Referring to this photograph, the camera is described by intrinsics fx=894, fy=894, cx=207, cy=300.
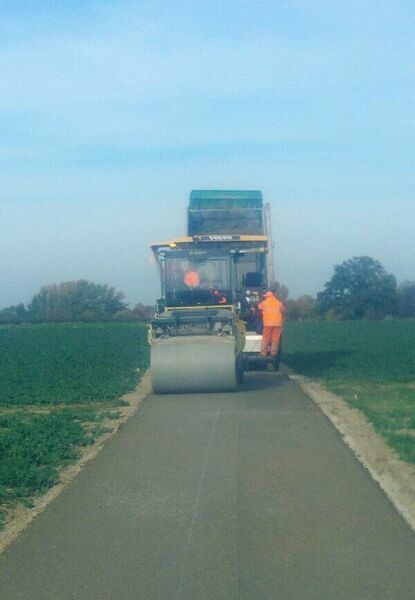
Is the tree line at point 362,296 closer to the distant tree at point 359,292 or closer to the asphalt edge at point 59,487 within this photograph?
the distant tree at point 359,292

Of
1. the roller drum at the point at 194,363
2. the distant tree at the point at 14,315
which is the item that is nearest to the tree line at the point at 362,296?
the distant tree at the point at 14,315

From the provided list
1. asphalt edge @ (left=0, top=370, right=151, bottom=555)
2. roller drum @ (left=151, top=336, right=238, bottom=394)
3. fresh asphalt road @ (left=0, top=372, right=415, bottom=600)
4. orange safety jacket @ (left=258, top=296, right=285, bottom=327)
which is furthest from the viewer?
orange safety jacket @ (left=258, top=296, right=285, bottom=327)

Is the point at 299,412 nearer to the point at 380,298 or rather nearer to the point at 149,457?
the point at 149,457

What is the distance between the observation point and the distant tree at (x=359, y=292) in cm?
8362

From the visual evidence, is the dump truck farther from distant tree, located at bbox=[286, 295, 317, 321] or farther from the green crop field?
distant tree, located at bbox=[286, 295, 317, 321]

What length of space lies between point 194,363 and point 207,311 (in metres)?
1.37

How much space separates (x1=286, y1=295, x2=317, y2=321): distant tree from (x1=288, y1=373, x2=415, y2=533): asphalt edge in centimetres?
5650

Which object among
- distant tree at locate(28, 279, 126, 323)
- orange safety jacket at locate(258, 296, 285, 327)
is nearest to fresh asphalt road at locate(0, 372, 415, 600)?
orange safety jacket at locate(258, 296, 285, 327)

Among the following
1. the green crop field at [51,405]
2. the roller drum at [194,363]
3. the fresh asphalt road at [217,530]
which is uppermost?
the roller drum at [194,363]

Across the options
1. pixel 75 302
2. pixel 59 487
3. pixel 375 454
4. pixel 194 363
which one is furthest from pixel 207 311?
pixel 75 302

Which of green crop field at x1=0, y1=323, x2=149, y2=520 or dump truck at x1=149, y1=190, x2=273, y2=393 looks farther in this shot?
dump truck at x1=149, y1=190, x2=273, y2=393

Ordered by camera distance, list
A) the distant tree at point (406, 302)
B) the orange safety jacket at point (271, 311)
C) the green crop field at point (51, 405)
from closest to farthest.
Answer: the green crop field at point (51, 405) → the orange safety jacket at point (271, 311) → the distant tree at point (406, 302)

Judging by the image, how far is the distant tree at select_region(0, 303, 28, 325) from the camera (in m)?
79.9

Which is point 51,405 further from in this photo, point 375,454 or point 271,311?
point 375,454
